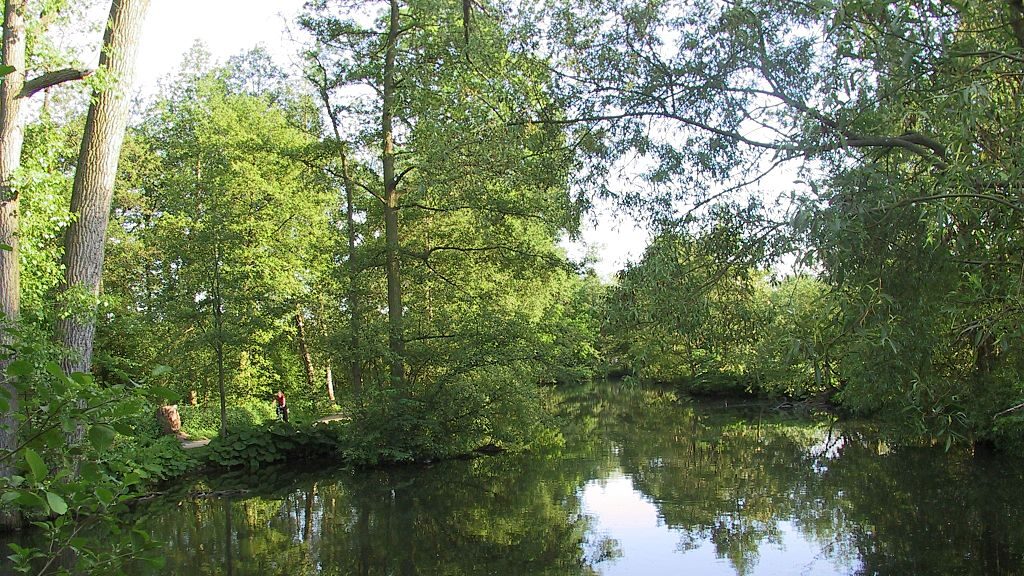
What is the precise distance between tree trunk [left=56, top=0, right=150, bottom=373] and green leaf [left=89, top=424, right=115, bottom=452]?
23.3 feet

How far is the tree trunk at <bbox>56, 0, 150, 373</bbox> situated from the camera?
8219mm

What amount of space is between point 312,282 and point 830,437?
13.6 m

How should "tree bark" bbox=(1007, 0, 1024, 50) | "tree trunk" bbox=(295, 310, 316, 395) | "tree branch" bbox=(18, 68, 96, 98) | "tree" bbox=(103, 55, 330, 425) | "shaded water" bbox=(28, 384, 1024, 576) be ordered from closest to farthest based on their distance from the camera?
"tree bark" bbox=(1007, 0, 1024, 50)
"tree branch" bbox=(18, 68, 96, 98)
"shaded water" bbox=(28, 384, 1024, 576)
"tree" bbox=(103, 55, 330, 425)
"tree trunk" bbox=(295, 310, 316, 395)

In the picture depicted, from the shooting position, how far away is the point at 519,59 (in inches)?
291

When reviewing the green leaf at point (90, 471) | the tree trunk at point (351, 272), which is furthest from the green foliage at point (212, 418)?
the green leaf at point (90, 471)

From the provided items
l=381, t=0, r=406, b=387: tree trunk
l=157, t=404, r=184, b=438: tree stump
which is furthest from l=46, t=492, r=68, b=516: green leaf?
l=157, t=404, r=184, b=438: tree stump

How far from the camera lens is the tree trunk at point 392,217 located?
1595 centimetres

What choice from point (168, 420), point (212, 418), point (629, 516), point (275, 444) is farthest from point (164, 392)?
point (212, 418)

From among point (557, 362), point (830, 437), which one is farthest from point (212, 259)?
point (830, 437)

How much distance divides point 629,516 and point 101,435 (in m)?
9.70

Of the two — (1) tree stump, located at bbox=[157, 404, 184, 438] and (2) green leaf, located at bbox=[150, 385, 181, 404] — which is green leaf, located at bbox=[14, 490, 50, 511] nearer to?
(2) green leaf, located at bbox=[150, 385, 181, 404]

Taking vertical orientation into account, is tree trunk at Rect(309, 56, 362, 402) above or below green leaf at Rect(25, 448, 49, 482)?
above

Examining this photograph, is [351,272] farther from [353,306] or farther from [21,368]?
[21,368]

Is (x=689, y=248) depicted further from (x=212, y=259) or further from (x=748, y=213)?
(x=212, y=259)
